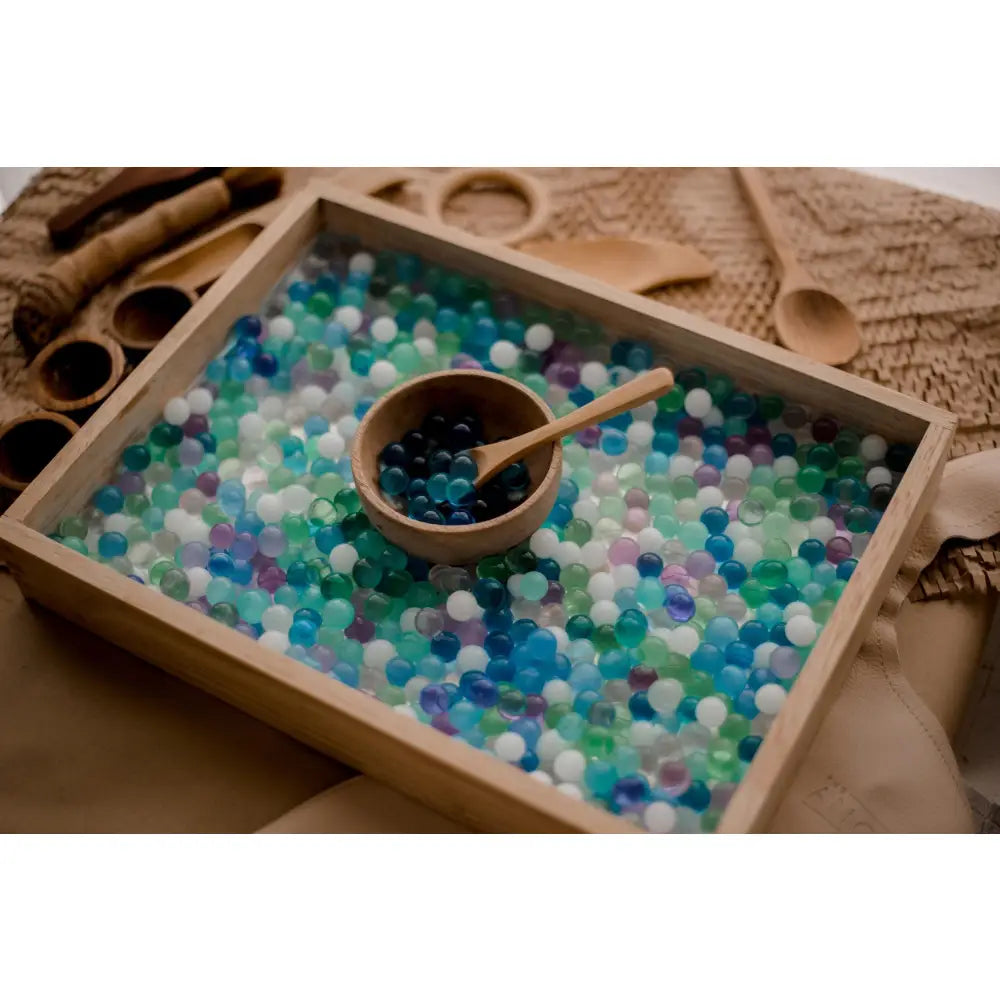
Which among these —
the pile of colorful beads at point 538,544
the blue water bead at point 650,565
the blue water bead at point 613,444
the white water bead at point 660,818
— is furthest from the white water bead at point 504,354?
the white water bead at point 660,818

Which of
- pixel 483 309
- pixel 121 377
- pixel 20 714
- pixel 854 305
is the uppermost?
pixel 854 305

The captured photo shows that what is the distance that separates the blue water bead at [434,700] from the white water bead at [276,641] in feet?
0.38

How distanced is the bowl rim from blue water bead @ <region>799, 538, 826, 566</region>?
0.20 meters

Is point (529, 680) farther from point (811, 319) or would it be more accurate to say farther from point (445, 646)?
point (811, 319)

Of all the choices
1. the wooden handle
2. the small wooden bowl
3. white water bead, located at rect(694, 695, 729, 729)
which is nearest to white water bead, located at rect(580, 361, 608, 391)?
the small wooden bowl

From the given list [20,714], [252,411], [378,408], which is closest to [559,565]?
[378,408]

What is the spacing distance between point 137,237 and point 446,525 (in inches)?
19.5

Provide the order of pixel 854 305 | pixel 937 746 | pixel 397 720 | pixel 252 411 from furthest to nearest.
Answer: pixel 854 305, pixel 252 411, pixel 937 746, pixel 397 720

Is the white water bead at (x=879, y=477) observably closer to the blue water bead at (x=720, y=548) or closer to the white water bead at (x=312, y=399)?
the blue water bead at (x=720, y=548)

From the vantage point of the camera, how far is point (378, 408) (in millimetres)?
1056

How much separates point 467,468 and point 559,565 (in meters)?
0.11

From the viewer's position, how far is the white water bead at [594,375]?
45.4 inches

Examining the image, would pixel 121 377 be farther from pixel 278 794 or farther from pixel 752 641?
pixel 752 641

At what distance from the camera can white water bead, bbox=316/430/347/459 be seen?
112cm
